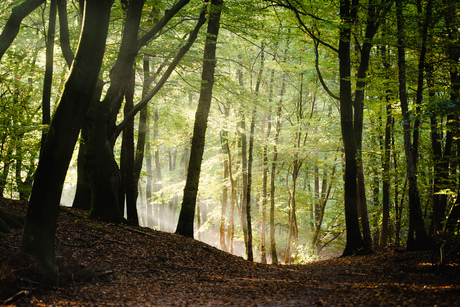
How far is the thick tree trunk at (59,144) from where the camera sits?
4660mm

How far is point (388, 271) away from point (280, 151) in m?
8.93

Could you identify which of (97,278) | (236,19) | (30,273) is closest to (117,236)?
(97,278)

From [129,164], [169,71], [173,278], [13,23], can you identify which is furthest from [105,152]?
[173,278]

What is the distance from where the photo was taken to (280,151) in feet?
50.1

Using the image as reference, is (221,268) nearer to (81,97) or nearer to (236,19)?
→ (81,97)

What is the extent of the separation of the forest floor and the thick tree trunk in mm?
330

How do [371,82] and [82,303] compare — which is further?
[371,82]

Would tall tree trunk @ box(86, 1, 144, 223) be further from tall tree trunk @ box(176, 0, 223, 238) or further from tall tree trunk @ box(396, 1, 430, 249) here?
tall tree trunk @ box(396, 1, 430, 249)

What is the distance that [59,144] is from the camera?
468cm

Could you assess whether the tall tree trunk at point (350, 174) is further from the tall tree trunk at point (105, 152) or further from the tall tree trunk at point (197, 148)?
the tall tree trunk at point (105, 152)

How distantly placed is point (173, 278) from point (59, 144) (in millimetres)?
3549

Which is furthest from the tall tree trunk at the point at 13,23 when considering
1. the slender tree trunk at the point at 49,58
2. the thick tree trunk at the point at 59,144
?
the slender tree trunk at the point at 49,58

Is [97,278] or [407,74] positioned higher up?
[407,74]

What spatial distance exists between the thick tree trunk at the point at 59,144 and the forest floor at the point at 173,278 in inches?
13.0
